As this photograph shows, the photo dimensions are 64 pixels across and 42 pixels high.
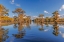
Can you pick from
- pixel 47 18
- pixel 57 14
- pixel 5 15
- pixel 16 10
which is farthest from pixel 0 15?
pixel 47 18

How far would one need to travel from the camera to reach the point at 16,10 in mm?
54812

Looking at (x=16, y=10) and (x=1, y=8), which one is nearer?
(x=1, y=8)

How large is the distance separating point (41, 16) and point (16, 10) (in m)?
32.1

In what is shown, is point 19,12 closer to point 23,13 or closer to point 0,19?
point 23,13

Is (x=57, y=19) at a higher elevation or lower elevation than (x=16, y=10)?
lower

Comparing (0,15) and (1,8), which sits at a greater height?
(1,8)

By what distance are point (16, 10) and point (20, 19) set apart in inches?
223

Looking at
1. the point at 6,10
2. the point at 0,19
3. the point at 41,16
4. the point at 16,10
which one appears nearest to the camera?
the point at 0,19

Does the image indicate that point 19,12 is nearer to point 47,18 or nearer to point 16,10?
point 16,10

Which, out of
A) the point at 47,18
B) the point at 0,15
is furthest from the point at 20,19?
the point at 47,18

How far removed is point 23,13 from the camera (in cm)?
5722

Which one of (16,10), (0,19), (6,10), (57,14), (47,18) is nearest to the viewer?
(0,19)

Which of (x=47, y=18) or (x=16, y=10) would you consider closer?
(x=16, y=10)

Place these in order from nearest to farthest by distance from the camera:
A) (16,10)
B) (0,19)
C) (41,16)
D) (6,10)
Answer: (0,19) < (6,10) < (16,10) < (41,16)
